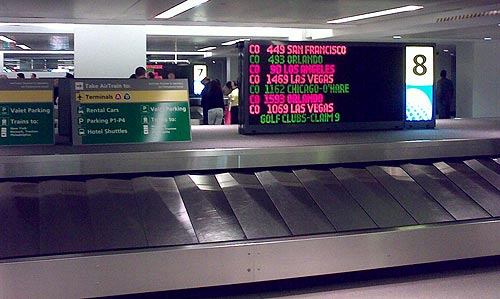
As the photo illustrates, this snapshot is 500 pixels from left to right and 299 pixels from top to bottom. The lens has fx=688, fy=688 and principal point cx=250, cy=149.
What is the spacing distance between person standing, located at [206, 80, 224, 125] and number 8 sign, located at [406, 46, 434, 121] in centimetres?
626

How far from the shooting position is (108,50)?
19.2 meters

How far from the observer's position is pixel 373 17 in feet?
58.3

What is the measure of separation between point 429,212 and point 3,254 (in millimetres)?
4385

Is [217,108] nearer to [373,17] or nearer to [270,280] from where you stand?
[373,17]

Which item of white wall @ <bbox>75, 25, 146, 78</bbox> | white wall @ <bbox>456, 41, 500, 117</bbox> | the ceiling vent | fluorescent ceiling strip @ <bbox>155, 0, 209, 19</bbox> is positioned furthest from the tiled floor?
white wall @ <bbox>456, 41, 500, 117</bbox>

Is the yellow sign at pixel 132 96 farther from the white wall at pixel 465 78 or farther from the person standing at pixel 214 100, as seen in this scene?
the white wall at pixel 465 78

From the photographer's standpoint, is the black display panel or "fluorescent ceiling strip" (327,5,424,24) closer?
the black display panel

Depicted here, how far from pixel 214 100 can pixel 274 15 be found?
9.34 feet

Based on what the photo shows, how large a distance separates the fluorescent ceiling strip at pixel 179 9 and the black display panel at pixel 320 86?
5340mm

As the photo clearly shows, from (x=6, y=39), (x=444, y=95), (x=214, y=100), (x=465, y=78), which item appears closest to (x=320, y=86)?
(x=214, y=100)

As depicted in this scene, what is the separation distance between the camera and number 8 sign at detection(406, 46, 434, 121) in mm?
10023

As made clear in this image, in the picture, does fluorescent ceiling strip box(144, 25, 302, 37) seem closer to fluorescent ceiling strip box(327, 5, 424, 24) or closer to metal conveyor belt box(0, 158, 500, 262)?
fluorescent ceiling strip box(327, 5, 424, 24)

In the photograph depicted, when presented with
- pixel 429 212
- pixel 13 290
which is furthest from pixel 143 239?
pixel 429 212

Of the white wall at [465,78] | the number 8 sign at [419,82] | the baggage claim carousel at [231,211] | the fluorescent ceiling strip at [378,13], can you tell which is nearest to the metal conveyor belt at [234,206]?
the baggage claim carousel at [231,211]
